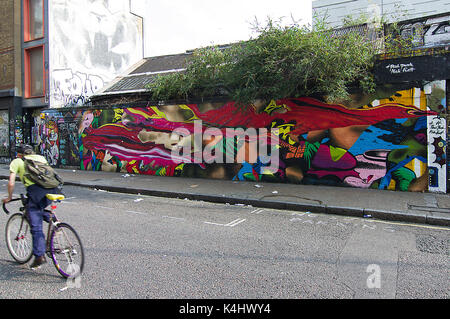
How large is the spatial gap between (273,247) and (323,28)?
6.98 meters

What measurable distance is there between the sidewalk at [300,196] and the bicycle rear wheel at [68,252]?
5.32 m

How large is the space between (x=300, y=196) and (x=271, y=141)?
9.35ft

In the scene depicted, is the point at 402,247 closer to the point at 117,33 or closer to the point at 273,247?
the point at 273,247

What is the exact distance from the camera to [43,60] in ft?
58.6

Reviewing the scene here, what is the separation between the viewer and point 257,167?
38.3 feet

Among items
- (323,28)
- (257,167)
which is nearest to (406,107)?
(323,28)

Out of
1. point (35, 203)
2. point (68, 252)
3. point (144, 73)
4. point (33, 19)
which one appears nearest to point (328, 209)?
point (68, 252)

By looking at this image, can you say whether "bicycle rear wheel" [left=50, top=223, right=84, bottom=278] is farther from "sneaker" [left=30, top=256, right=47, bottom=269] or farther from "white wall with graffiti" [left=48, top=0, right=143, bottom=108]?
"white wall with graffiti" [left=48, top=0, right=143, bottom=108]

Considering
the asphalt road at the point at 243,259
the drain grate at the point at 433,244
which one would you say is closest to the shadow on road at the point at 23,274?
the asphalt road at the point at 243,259

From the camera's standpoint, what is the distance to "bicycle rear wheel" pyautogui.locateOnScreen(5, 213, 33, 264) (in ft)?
14.4

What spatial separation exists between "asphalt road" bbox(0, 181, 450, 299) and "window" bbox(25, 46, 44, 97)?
45.5 feet

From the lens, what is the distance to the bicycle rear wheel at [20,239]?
4.40 meters

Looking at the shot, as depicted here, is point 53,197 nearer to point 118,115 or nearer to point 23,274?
point 23,274

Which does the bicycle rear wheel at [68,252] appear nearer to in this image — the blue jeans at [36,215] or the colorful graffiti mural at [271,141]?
the blue jeans at [36,215]
